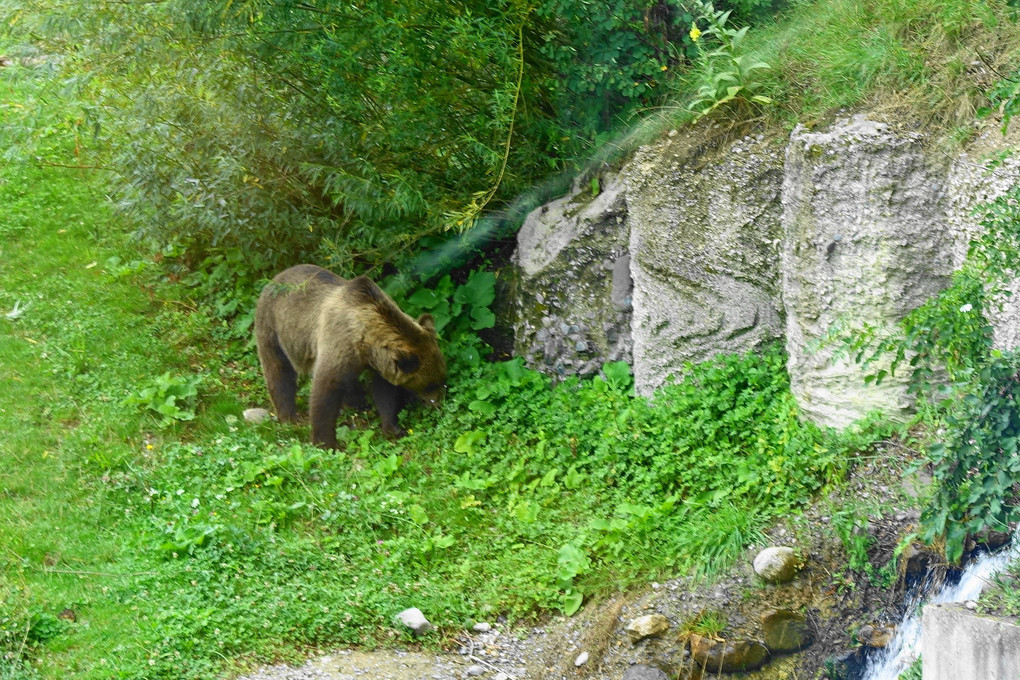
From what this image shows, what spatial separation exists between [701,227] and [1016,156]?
229cm

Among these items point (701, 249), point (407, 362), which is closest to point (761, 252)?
point (701, 249)

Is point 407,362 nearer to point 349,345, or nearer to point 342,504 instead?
point 349,345

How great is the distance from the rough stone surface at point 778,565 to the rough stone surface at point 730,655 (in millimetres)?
374

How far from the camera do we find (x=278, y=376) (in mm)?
8883

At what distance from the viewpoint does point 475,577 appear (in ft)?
21.5

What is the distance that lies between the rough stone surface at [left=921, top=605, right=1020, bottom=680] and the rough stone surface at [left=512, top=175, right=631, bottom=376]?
13.0 ft

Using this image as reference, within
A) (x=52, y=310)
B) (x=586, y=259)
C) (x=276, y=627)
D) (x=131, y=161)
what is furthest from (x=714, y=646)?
(x=52, y=310)

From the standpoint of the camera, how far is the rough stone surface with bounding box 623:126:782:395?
22.8 ft

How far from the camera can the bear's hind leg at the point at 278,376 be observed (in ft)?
29.1

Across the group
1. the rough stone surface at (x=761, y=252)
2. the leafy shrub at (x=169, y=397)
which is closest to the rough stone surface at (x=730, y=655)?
the rough stone surface at (x=761, y=252)

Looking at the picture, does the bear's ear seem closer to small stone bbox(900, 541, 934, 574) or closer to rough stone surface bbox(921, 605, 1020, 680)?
small stone bbox(900, 541, 934, 574)

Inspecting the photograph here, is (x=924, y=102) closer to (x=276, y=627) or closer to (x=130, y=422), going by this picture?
(x=276, y=627)

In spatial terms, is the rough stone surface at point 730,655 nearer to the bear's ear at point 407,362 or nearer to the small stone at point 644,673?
the small stone at point 644,673

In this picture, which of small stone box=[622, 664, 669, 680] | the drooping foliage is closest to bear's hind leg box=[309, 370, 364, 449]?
the drooping foliage
